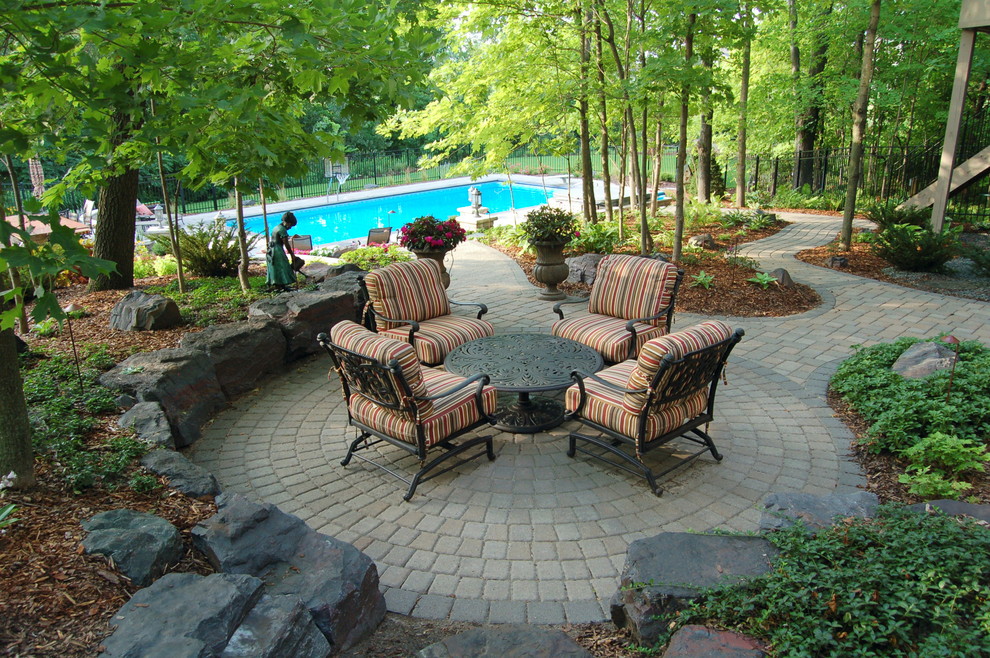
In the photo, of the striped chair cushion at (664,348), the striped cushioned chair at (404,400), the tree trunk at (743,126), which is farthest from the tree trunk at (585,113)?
the striped cushioned chair at (404,400)

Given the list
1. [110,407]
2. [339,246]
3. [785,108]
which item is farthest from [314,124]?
[110,407]

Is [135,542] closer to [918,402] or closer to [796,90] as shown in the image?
[918,402]

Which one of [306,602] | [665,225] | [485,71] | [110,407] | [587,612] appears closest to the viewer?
[306,602]

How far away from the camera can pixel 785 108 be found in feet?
58.0

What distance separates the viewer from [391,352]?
409 centimetres

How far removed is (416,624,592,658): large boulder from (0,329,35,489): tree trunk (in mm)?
2374

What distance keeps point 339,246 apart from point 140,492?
1231 cm

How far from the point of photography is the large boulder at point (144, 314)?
6.48 metres

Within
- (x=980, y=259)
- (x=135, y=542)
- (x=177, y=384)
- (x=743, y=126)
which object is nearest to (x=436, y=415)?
(x=135, y=542)

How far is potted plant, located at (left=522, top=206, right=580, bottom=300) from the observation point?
859 centimetres

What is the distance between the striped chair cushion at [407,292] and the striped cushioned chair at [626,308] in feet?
4.12

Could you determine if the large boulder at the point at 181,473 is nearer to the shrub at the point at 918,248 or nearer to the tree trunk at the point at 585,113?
the tree trunk at the point at 585,113

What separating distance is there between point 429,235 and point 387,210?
61.3ft

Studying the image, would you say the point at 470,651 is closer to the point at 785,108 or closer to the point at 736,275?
the point at 736,275
